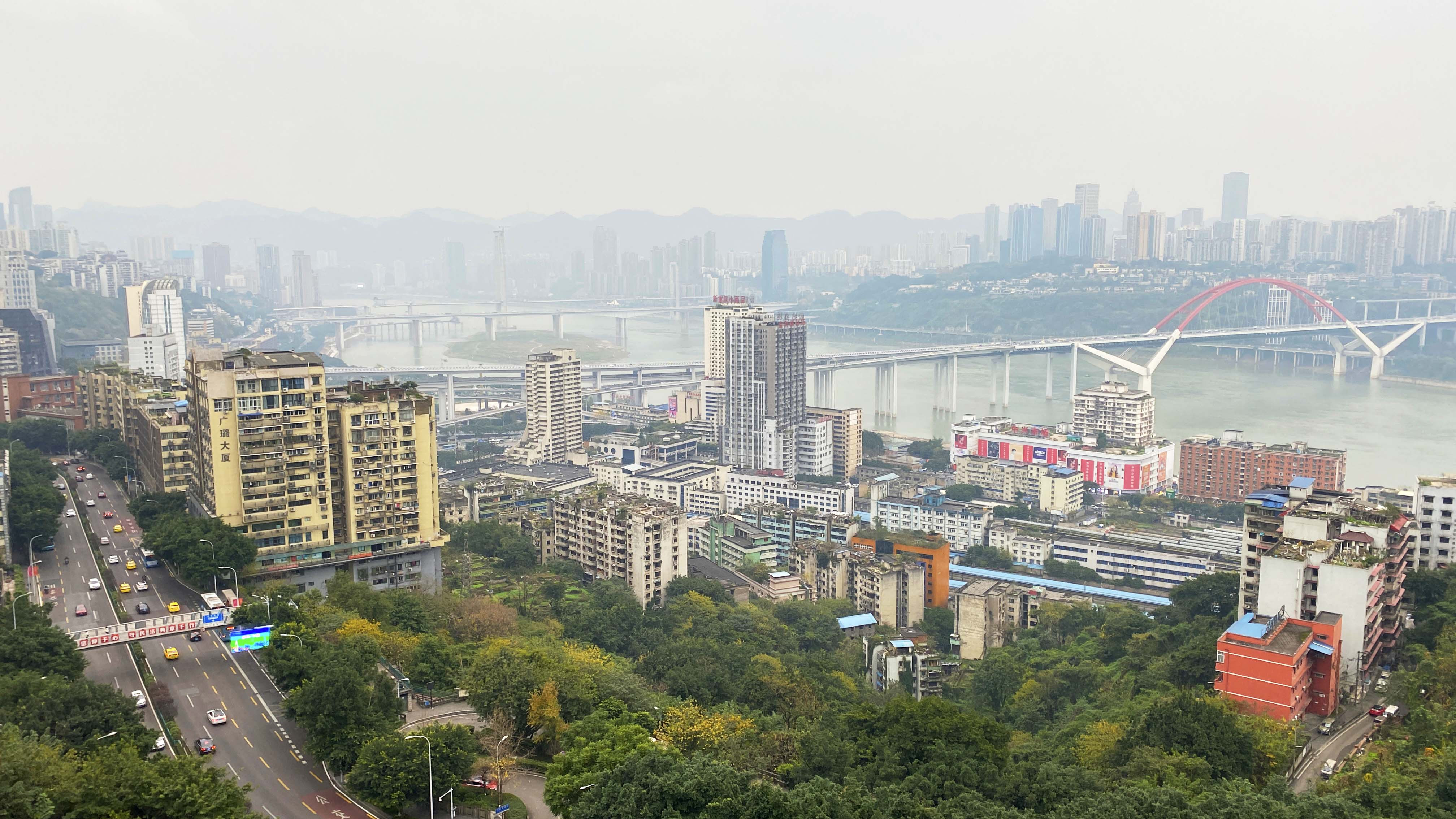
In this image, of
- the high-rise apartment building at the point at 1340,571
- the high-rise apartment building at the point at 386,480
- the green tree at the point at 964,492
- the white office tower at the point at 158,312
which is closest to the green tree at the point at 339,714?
the high-rise apartment building at the point at 386,480

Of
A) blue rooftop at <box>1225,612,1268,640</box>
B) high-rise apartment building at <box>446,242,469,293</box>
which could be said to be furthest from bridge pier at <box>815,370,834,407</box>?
high-rise apartment building at <box>446,242,469,293</box>

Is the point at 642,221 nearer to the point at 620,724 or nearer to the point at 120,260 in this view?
the point at 120,260

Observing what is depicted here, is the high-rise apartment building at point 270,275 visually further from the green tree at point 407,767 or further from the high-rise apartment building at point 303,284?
the green tree at point 407,767

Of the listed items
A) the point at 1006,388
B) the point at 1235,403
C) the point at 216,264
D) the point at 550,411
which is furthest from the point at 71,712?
the point at 216,264

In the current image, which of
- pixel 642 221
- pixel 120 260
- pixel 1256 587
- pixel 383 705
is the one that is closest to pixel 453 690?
pixel 383 705

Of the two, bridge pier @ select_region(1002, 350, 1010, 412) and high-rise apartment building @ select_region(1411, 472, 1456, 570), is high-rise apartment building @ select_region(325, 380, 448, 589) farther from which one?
bridge pier @ select_region(1002, 350, 1010, 412)

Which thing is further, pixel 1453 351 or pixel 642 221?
pixel 642 221
